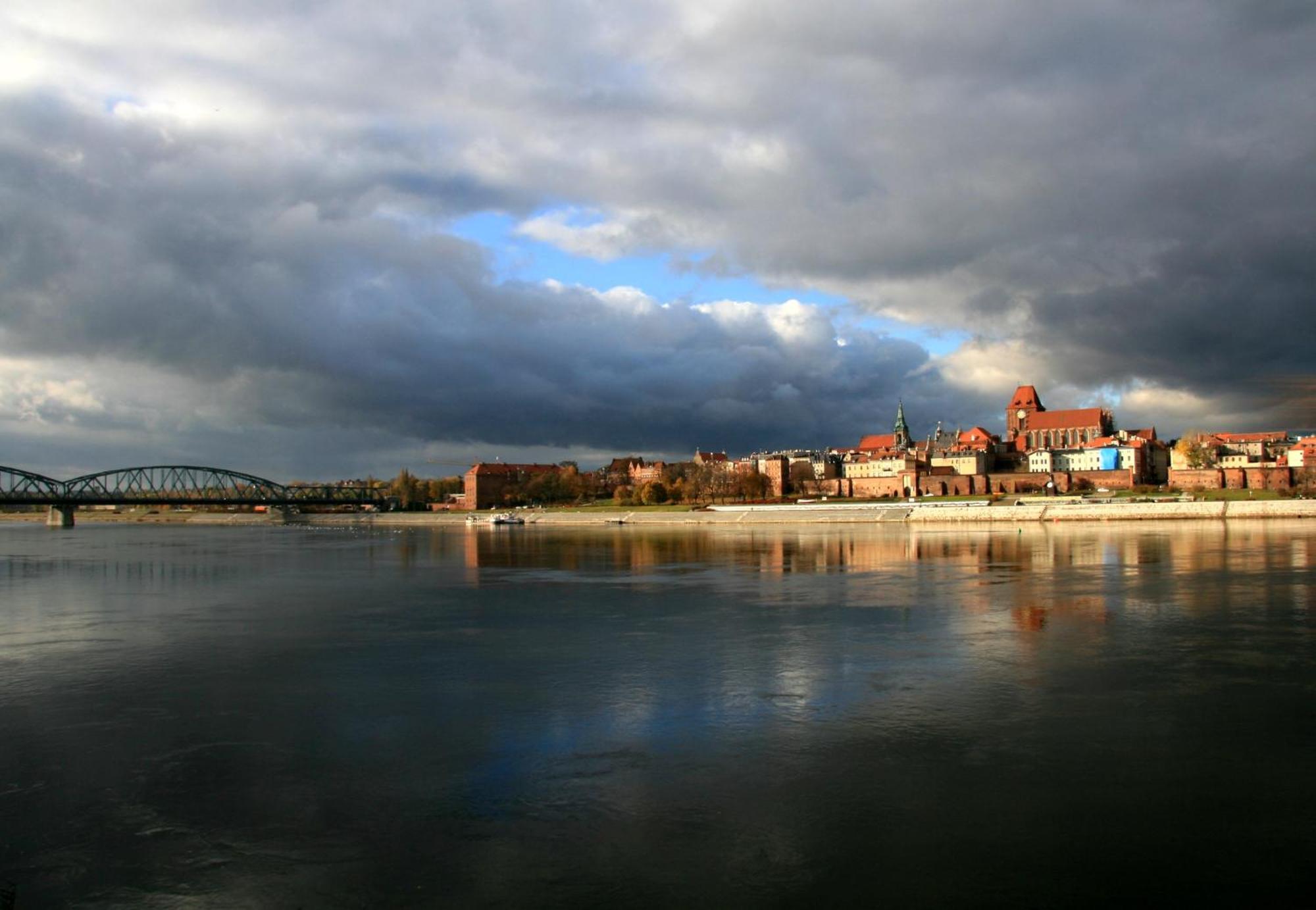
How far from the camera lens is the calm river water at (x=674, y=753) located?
6141 millimetres

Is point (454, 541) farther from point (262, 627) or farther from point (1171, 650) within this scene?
point (1171, 650)

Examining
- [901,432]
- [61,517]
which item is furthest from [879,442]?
[61,517]

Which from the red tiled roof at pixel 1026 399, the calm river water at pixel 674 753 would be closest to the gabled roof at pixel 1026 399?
the red tiled roof at pixel 1026 399

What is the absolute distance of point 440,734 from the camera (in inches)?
376

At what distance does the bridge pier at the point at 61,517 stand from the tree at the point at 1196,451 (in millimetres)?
106072

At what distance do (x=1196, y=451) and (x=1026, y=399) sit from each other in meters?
28.5

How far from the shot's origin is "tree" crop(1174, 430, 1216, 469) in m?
89.4

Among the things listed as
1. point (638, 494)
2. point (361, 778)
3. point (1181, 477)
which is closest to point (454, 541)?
point (638, 494)

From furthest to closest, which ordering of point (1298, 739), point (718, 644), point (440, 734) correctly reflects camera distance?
point (718, 644)
point (440, 734)
point (1298, 739)

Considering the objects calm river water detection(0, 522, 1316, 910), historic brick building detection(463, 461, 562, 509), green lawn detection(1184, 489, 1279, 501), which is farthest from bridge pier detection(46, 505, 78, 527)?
green lawn detection(1184, 489, 1279, 501)

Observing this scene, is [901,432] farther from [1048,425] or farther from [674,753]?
[674,753]

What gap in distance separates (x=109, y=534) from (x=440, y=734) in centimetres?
7461

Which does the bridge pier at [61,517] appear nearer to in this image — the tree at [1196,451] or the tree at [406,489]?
the tree at [406,489]

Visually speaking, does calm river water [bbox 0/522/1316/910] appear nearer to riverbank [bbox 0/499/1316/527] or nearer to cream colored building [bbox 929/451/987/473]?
riverbank [bbox 0/499/1316/527]
